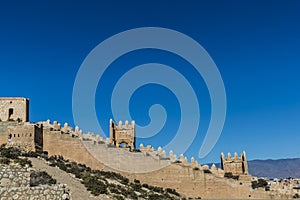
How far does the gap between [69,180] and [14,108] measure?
1167cm

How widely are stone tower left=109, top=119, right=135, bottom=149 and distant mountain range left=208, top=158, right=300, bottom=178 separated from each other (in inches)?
4605

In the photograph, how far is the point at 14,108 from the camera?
91.0 feet

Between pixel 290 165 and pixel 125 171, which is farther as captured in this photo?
pixel 290 165

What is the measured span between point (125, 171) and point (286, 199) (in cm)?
1061

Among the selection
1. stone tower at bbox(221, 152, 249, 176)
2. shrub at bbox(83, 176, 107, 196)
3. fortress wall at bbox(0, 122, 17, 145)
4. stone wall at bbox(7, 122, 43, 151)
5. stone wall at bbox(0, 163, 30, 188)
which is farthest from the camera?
stone tower at bbox(221, 152, 249, 176)

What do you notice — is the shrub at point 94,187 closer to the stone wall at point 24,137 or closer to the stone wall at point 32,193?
the stone wall at point 24,137

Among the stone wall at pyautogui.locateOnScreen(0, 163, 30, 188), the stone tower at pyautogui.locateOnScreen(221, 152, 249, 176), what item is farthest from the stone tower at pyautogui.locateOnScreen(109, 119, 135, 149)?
the stone wall at pyautogui.locateOnScreen(0, 163, 30, 188)

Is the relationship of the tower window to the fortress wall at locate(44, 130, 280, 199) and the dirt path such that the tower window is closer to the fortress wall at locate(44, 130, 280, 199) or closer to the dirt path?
the fortress wall at locate(44, 130, 280, 199)

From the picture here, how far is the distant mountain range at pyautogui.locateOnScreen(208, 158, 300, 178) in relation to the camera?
5636 inches

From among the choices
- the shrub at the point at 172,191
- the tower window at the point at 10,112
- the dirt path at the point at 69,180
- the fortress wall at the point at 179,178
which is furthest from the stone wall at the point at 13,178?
the tower window at the point at 10,112

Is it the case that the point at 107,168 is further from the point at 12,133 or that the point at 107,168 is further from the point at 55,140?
the point at 12,133

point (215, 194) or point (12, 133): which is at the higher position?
point (12, 133)

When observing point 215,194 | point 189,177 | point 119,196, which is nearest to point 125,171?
point 189,177

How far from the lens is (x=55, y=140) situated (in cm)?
2608
